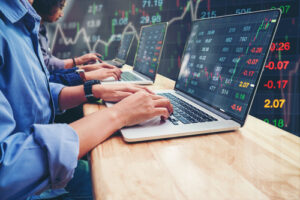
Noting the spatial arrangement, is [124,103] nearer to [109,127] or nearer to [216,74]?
[109,127]

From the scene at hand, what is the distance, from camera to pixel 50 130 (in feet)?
1.32

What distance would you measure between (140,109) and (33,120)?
10.7 inches

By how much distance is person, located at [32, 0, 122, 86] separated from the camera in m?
1.07

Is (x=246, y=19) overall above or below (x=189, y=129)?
above

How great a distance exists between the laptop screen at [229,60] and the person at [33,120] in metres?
0.18

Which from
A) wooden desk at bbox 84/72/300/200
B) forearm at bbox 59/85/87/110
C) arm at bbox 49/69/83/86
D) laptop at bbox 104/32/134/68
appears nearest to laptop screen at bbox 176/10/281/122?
wooden desk at bbox 84/72/300/200

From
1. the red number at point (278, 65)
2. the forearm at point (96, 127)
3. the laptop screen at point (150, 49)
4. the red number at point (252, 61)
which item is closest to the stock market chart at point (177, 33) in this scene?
the red number at point (278, 65)

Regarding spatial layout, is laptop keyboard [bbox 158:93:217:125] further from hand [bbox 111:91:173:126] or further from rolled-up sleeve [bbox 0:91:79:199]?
rolled-up sleeve [bbox 0:91:79:199]

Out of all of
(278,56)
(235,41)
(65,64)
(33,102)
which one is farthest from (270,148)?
(65,64)

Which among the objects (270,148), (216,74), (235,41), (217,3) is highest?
(217,3)

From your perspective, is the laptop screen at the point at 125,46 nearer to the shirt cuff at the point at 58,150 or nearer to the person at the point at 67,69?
the person at the point at 67,69

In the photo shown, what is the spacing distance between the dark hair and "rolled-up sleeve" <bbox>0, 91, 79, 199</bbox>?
1.31 meters

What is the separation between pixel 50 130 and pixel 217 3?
1.66 metres

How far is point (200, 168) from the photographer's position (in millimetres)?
395
